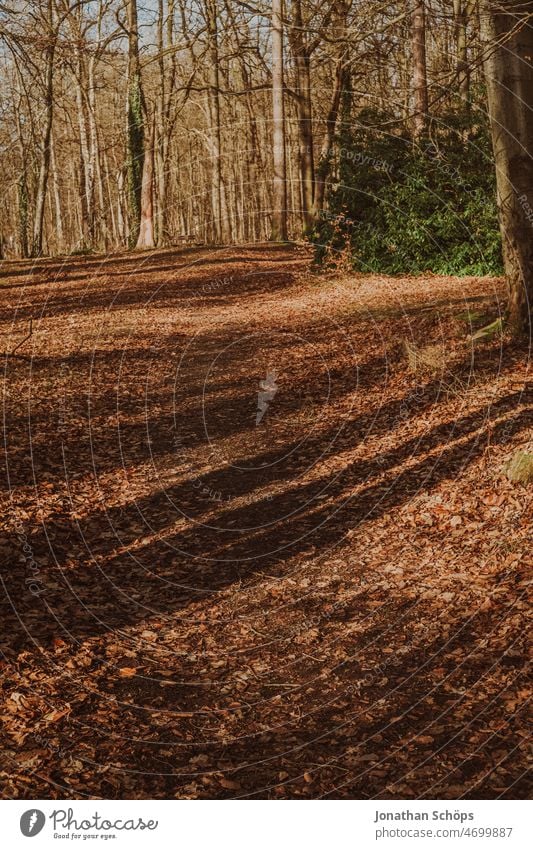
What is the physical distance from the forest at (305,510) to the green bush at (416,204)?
0.08m

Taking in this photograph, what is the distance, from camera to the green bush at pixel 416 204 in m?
18.7

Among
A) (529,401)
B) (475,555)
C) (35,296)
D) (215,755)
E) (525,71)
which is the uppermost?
(525,71)

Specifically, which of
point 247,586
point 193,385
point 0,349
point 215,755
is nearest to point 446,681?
point 215,755

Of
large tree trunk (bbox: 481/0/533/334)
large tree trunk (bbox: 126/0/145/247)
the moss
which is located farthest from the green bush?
the moss

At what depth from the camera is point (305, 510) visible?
8.61 m

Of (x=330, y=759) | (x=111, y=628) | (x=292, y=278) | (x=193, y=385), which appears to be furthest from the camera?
(x=292, y=278)

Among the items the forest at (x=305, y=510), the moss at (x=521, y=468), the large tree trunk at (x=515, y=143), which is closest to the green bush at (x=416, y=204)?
the forest at (x=305, y=510)

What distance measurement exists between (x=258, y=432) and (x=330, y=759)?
695 cm

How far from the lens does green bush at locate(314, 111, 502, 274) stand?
61.3ft

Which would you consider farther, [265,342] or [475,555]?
[265,342]

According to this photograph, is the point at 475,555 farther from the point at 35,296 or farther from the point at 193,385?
the point at 35,296

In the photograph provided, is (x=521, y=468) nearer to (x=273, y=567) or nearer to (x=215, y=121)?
(x=273, y=567)

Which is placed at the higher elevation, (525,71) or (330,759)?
(525,71)

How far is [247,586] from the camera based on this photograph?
7.10m
